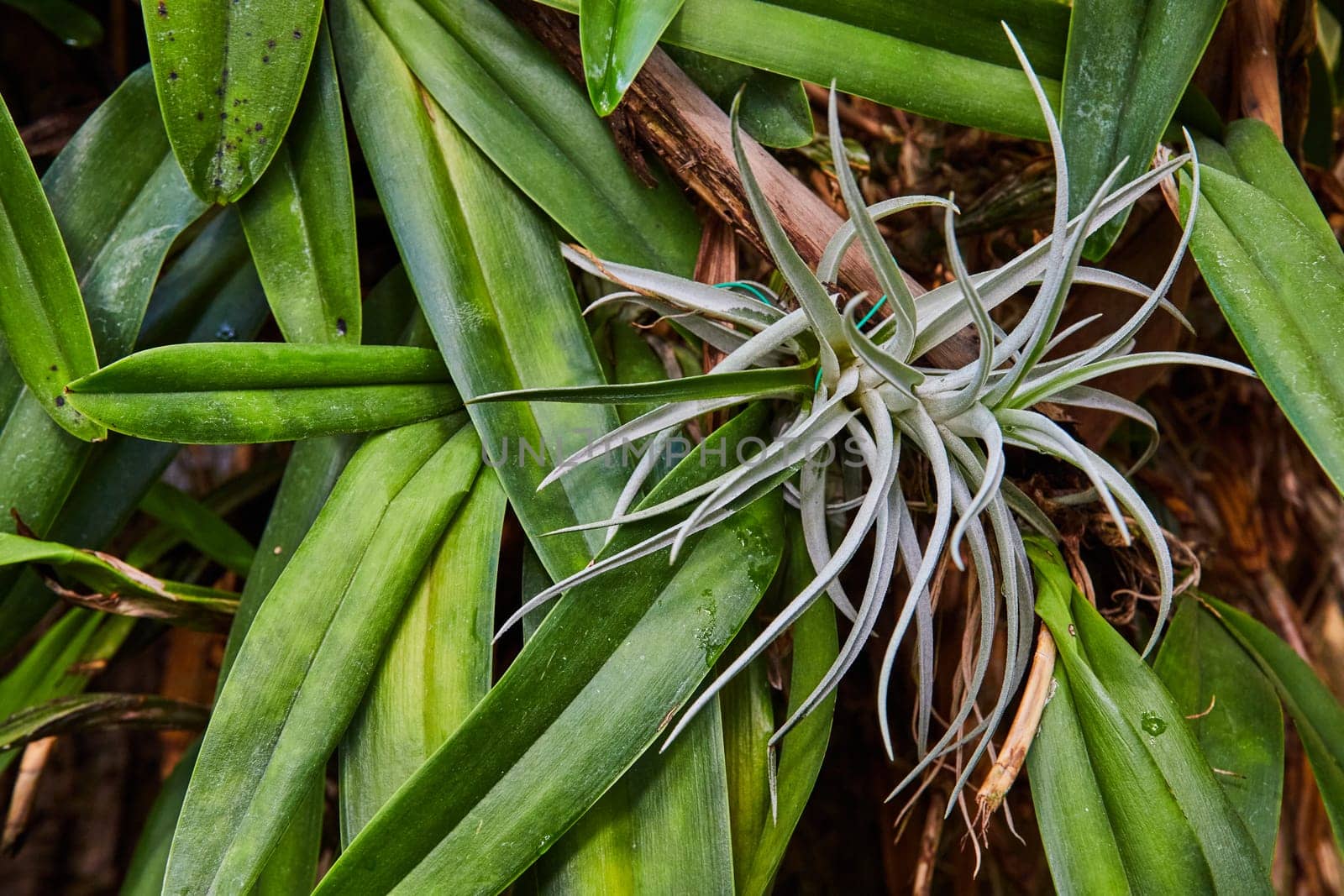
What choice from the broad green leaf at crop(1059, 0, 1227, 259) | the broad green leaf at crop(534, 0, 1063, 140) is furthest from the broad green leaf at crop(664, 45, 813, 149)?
the broad green leaf at crop(1059, 0, 1227, 259)

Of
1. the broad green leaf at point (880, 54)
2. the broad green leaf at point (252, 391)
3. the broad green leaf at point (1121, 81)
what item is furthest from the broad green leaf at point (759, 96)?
the broad green leaf at point (252, 391)

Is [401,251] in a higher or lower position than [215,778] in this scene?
higher

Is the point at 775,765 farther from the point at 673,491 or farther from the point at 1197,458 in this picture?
the point at 1197,458

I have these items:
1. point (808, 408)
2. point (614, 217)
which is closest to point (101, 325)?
point (614, 217)

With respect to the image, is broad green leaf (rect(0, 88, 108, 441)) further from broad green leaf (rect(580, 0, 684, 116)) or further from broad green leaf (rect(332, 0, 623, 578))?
broad green leaf (rect(580, 0, 684, 116))

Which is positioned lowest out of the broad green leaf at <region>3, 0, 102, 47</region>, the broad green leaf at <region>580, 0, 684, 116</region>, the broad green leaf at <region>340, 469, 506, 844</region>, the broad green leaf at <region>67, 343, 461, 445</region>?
the broad green leaf at <region>340, 469, 506, 844</region>

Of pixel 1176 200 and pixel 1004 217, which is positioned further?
pixel 1004 217

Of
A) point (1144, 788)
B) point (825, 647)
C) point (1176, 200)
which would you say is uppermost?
point (1176, 200)

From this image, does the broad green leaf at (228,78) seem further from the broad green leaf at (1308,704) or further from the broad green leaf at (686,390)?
the broad green leaf at (1308,704)
